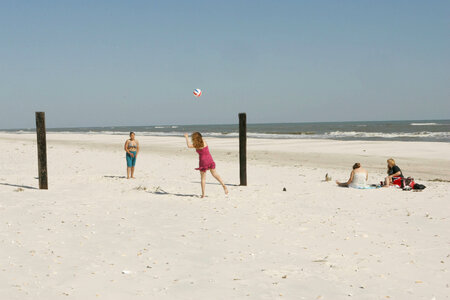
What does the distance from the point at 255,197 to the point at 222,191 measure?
1.22 meters

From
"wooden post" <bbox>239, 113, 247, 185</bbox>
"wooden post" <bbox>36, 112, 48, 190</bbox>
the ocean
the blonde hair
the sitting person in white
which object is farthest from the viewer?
the ocean

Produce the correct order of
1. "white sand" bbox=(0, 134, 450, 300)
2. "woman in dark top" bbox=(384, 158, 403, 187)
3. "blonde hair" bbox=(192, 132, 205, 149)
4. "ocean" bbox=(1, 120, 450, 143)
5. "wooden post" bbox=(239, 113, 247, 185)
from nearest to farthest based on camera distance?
"white sand" bbox=(0, 134, 450, 300) < "blonde hair" bbox=(192, 132, 205, 149) < "woman in dark top" bbox=(384, 158, 403, 187) < "wooden post" bbox=(239, 113, 247, 185) < "ocean" bbox=(1, 120, 450, 143)

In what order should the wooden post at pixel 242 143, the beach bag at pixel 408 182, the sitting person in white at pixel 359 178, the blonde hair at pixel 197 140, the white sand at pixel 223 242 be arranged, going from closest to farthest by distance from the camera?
the white sand at pixel 223 242
the blonde hair at pixel 197 140
the beach bag at pixel 408 182
the sitting person in white at pixel 359 178
the wooden post at pixel 242 143

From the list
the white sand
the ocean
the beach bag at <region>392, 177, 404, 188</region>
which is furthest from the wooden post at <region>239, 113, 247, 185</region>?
the ocean

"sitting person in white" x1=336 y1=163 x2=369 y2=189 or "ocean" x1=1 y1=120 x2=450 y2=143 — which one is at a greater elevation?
"ocean" x1=1 y1=120 x2=450 y2=143

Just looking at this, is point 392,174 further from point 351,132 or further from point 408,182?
point 351,132

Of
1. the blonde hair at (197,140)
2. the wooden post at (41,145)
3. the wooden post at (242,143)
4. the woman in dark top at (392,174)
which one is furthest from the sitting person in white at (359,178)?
the wooden post at (41,145)

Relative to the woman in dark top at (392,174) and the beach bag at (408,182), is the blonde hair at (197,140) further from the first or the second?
the beach bag at (408,182)

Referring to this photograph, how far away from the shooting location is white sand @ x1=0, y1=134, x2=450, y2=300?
183 inches

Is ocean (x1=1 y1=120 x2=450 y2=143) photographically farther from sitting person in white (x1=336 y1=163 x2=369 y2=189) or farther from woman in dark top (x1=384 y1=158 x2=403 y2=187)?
sitting person in white (x1=336 y1=163 x2=369 y2=189)

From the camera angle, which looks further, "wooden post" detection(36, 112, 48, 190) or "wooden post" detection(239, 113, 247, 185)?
"wooden post" detection(239, 113, 247, 185)

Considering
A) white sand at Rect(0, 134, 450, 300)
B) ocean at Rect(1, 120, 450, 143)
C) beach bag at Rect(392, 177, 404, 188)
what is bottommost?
white sand at Rect(0, 134, 450, 300)

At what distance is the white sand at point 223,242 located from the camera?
466cm

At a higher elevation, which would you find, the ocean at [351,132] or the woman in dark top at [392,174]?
the ocean at [351,132]
